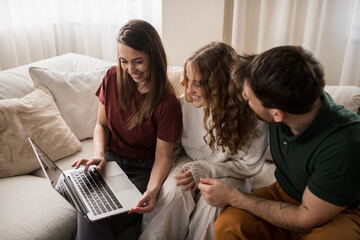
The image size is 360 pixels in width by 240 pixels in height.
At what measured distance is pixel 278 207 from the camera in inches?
46.2

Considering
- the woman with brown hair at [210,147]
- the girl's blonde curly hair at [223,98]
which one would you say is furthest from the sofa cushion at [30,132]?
the girl's blonde curly hair at [223,98]

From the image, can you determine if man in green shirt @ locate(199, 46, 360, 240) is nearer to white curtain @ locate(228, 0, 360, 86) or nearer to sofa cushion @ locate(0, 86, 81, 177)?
sofa cushion @ locate(0, 86, 81, 177)

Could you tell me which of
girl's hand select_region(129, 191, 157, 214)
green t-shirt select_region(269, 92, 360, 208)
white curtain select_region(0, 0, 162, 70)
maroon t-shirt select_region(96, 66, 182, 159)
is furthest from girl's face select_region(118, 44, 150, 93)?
white curtain select_region(0, 0, 162, 70)

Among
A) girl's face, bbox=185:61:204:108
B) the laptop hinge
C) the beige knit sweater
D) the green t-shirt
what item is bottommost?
the laptop hinge

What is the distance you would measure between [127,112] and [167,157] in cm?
29

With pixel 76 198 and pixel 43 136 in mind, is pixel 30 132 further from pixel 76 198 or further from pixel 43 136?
pixel 76 198

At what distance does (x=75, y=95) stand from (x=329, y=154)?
142cm

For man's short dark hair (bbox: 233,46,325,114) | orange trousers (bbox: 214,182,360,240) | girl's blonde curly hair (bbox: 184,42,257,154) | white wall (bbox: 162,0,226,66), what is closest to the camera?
man's short dark hair (bbox: 233,46,325,114)

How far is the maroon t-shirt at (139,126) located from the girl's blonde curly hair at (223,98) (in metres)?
0.15

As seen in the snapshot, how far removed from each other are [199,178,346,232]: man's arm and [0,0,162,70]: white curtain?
68.0 inches

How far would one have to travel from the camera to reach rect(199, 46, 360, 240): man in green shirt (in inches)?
38.0

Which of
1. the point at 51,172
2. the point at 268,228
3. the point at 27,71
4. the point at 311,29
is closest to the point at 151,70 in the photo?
the point at 51,172

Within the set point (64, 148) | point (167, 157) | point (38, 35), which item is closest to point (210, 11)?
point (167, 157)

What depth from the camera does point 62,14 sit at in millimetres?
2764
